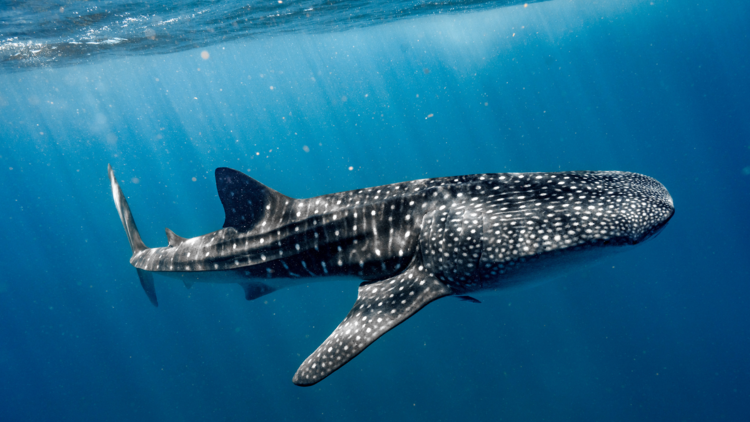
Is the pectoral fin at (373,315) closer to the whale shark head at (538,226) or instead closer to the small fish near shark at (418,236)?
the small fish near shark at (418,236)

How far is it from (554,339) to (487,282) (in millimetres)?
18531

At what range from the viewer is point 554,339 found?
752 inches

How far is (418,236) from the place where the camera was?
160 inches

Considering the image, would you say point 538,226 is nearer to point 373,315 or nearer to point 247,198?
point 373,315

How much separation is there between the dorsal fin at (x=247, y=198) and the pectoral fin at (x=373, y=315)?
69.8 inches

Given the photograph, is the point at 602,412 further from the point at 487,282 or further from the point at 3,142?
the point at 3,142

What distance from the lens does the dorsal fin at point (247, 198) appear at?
494cm

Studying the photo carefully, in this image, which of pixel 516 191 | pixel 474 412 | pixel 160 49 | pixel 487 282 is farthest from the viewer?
pixel 160 49

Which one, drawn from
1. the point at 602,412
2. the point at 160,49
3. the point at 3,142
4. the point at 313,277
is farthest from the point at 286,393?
the point at 3,142

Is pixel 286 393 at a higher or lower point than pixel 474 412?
higher

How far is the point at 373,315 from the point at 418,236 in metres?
1.02

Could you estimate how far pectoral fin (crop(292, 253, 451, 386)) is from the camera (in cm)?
317

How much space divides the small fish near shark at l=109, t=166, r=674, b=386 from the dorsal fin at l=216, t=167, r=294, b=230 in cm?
1

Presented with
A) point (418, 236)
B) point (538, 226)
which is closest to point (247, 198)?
point (418, 236)
